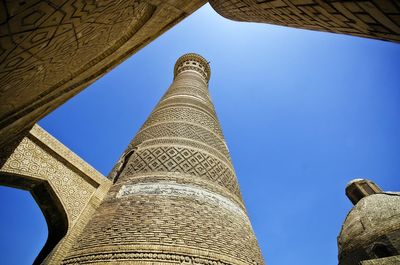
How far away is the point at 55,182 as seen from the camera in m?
4.26

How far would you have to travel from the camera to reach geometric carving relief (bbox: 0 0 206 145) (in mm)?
880

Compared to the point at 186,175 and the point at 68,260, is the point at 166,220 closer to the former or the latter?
the point at 186,175

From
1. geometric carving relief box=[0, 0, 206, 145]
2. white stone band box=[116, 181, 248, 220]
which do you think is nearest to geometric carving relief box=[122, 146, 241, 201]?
white stone band box=[116, 181, 248, 220]

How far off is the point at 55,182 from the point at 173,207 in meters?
2.19

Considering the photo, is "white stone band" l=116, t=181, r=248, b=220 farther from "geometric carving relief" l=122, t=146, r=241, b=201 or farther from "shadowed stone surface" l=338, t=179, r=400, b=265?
"shadowed stone surface" l=338, t=179, r=400, b=265

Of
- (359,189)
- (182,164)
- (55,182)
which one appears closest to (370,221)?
(359,189)

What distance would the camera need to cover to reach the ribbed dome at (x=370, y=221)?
7.52m

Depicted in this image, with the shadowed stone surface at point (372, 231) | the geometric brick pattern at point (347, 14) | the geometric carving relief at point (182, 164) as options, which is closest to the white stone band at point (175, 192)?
the geometric carving relief at point (182, 164)

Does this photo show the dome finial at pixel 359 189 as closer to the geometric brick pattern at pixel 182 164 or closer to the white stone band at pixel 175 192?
the geometric brick pattern at pixel 182 164

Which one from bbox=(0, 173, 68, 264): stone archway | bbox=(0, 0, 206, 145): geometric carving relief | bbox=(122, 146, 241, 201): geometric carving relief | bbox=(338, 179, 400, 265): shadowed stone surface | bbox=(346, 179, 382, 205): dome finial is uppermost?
bbox=(346, 179, 382, 205): dome finial

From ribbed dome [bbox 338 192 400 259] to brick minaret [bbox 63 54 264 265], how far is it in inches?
223

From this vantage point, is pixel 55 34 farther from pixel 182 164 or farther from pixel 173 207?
pixel 182 164

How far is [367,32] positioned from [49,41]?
1303 millimetres

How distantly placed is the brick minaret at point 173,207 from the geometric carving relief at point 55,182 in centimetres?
37
